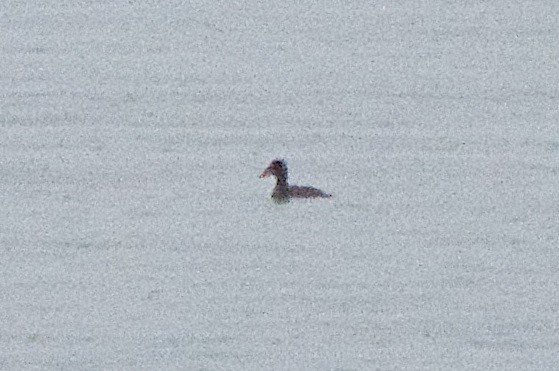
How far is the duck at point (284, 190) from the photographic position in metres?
13.6

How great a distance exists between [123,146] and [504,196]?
309 centimetres

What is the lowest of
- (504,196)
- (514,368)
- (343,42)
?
(514,368)

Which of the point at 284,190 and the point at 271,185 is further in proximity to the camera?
the point at 271,185

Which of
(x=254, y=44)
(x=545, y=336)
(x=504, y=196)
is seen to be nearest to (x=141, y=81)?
(x=254, y=44)

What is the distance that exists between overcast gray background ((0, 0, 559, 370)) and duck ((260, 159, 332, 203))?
0.32ft

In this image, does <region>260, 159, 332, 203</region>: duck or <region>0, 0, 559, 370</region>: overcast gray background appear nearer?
<region>0, 0, 559, 370</region>: overcast gray background

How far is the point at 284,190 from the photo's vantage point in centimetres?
1361

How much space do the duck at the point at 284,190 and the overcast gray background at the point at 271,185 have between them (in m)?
0.10

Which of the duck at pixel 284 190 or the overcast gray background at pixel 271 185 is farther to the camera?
the duck at pixel 284 190

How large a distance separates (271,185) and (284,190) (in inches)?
23.4

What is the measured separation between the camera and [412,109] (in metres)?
16.2

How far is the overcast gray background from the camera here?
36.2 ft

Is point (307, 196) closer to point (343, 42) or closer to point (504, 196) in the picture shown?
point (504, 196)

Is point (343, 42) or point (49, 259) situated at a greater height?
point (343, 42)
